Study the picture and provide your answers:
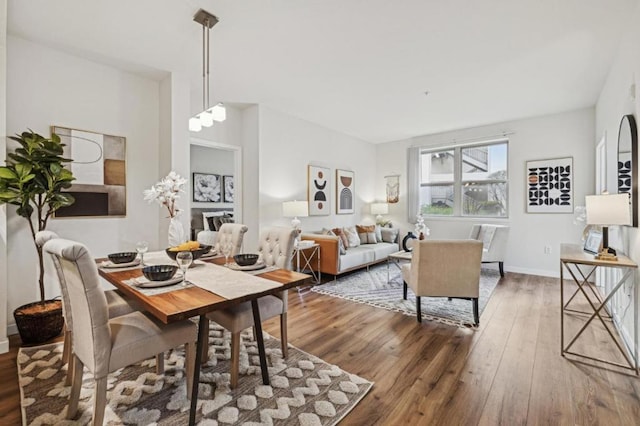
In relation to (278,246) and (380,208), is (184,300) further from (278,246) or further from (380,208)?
(380,208)

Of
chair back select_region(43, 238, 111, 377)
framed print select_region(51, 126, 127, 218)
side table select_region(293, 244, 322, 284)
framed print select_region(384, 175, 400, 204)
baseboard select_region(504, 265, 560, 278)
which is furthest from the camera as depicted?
framed print select_region(384, 175, 400, 204)

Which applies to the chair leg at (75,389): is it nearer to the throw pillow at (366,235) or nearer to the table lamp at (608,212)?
the table lamp at (608,212)

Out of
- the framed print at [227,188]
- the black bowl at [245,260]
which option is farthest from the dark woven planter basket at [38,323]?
the framed print at [227,188]

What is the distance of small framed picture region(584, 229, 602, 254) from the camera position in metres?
2.79

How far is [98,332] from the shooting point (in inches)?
55.5

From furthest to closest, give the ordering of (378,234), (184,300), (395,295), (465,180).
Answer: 1. (378,234)
2. (465,180)
3. (395,295)
4. (184,300)

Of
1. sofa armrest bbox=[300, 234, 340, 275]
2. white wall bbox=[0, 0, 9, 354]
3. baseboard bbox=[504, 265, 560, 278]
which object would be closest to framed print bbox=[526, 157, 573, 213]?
baseboard bbox=[504, 265, 560, 278]

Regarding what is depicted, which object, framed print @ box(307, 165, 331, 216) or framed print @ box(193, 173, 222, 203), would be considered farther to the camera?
framed print @ box(193, 173, 222, 203)

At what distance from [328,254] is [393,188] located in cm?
301

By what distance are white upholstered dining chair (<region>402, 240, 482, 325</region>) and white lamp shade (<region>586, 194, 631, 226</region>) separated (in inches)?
34.3

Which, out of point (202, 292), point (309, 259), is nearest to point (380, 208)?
point (309, 259)

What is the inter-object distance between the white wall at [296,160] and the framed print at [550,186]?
3173 mm

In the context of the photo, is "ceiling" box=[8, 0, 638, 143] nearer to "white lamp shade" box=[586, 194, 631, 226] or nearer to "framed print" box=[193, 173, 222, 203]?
"white lamp shade" box=[586, 194, 631, 226]

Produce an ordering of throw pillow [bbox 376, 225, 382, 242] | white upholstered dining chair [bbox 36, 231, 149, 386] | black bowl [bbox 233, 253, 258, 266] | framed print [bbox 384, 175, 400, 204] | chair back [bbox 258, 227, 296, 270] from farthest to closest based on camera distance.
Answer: framed print [bbox 384, 175, 400, 204] < throw pillow [bbox 376, 225, 382, 242] < chair back [bbox 258, 227, 296, 270] < black bowl [bbox 233, 253, 258, 266] < white upholstered dining chair [bbox 36, 231, 149, 386]
